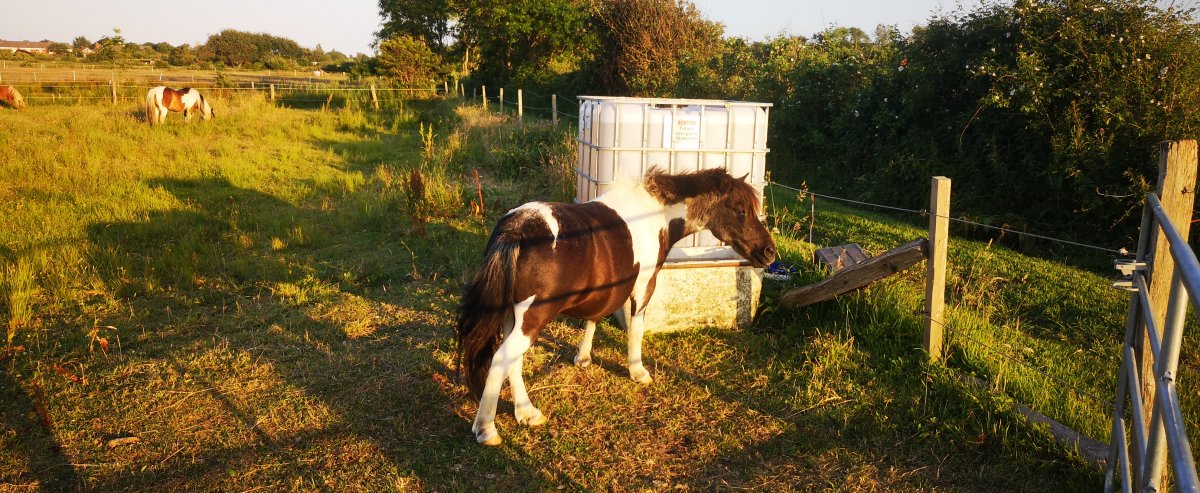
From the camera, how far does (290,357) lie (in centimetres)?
481

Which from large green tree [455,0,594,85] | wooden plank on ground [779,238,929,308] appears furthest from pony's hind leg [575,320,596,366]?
large green tree [455,0,594,85]

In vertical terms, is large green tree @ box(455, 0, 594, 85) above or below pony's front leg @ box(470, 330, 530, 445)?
above

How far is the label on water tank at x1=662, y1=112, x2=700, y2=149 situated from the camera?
5.50 metres


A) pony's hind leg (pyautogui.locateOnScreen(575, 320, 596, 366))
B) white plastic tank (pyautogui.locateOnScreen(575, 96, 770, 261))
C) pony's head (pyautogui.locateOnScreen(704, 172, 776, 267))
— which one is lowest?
pony's hind leg (pyautogui.locateOnScreen(575, 320, 596, 366))


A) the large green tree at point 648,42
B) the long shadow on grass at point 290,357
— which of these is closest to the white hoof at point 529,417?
the long shadow on grass at point 290,357

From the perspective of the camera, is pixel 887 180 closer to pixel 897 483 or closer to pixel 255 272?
pixel 897 483

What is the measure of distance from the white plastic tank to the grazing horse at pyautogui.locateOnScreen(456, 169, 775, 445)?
899 millimetres

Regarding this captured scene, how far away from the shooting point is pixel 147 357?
4750 millimetres

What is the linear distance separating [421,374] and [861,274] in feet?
10.1

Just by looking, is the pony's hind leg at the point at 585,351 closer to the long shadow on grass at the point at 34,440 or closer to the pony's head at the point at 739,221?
the pony's head at the point at 739,221

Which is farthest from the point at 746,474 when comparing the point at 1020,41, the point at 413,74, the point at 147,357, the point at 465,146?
the point at 413,74

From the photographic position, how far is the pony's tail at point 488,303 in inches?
143

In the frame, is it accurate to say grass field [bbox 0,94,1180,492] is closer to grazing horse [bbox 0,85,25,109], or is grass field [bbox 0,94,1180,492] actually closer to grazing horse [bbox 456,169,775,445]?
grazing horse [bbox 456,169,775,445]

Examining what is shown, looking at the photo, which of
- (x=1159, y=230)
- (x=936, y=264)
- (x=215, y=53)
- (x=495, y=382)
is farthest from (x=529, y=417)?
(x=215, y=53)
